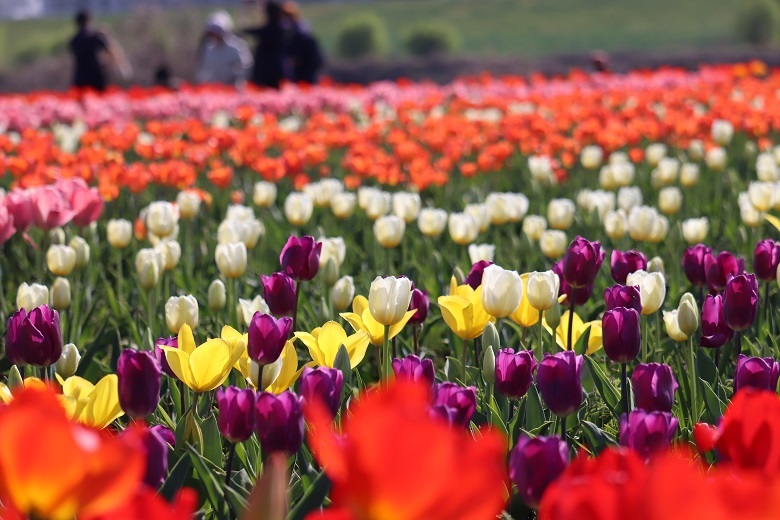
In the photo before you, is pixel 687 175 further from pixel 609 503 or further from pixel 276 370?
pixel 609 503

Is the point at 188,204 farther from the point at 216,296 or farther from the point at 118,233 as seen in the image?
the point at 216,296

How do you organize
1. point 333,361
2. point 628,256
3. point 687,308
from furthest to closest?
1. point 628,256
2. point 687,308
3. point 333,361

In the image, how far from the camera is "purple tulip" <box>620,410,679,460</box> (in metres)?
1.55

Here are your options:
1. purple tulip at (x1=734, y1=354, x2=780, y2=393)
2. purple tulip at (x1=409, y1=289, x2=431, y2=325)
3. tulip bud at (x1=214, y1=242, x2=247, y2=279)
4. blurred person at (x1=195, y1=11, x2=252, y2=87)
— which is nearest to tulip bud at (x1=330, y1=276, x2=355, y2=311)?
purple tulip at (x1=409, y1=289, x2=431, y2=325)

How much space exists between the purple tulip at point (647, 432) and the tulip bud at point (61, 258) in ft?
7.36

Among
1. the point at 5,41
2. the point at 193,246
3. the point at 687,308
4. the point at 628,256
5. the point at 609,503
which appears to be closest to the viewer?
the point at 609,503

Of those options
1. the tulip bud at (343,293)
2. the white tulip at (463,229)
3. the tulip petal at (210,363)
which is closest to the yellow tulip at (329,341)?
the tulip petal at (210,363)

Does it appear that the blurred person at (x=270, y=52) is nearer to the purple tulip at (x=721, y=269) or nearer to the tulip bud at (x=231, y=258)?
the tulip bud at (x=231, y=258)

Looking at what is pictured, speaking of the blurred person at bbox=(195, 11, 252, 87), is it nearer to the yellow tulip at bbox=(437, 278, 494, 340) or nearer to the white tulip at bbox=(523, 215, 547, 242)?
the white tulip at bbox=(523, 215, 547, 242)

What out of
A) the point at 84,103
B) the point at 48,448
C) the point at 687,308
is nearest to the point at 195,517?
the point at 48,448

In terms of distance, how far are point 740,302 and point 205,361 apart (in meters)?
1.17

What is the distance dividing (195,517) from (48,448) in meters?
0.73

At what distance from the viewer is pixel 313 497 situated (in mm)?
1485

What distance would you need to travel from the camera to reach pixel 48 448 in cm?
90
